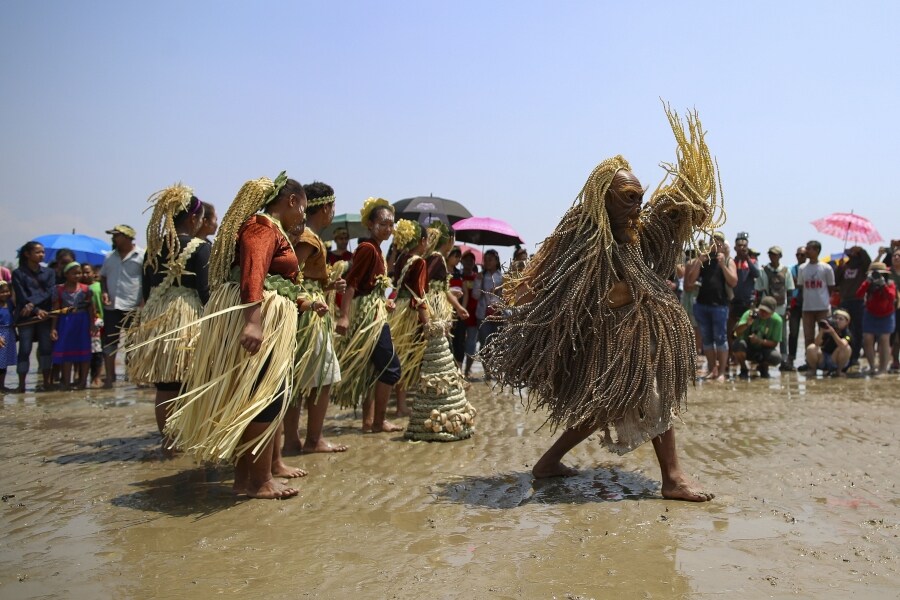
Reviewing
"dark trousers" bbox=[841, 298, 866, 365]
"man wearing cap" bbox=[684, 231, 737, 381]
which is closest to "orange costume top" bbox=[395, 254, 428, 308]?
"man wearing cap" bbox=[684, 231, 737, 381]

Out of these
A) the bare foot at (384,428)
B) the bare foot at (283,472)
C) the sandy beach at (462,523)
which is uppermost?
the bare foot at (384,428)

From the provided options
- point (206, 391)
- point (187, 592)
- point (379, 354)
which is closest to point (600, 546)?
point (187, 592)

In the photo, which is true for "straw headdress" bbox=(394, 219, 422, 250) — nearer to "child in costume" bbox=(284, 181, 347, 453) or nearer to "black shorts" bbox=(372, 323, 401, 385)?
"black shorts" bbox=(372, 323, 401, 385)

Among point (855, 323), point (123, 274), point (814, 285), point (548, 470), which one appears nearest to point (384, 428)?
point (548, 470)

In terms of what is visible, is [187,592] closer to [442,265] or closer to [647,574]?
[647,574]

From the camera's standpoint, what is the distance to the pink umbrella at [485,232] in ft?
42.7

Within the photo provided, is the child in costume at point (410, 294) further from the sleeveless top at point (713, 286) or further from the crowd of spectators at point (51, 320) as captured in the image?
the sleeveless top at point (713, 286)

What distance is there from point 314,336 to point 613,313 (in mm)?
1906

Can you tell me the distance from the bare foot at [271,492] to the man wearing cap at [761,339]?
7946 millimetres

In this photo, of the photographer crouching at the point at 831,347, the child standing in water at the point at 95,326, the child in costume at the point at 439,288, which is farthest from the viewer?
the photographer crouching at the point at 831,347

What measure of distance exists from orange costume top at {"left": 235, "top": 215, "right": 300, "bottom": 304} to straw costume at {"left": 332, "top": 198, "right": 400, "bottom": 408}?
6.20 ft

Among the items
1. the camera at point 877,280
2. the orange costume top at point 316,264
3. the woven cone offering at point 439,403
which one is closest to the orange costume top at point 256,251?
the orange costume top at point 316,264

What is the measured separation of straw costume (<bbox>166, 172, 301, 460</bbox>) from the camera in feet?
14.5

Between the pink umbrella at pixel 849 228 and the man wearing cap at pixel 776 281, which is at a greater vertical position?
the pink umbrella at pixel 849 228
